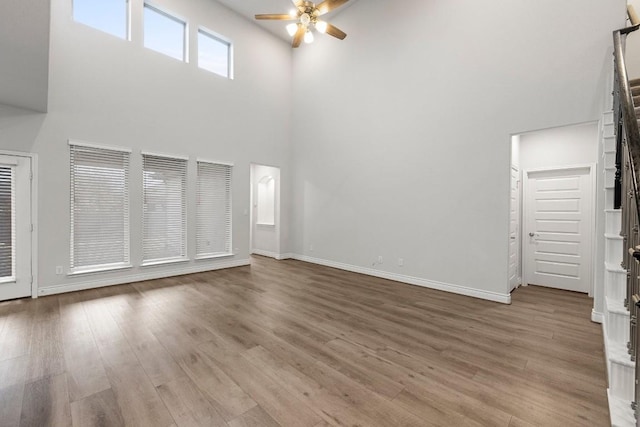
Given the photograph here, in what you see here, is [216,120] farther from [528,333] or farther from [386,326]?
[528,333]

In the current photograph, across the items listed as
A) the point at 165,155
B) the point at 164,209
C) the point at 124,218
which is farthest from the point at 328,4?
the point at 124,218

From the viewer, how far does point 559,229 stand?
4.79m

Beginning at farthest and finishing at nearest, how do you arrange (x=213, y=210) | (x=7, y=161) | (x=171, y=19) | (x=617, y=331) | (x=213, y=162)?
1. (x=213, y=210)
2. (x=213, y=162)
3. (x=171, y=19)
4. (x=7, y=161)
5. (x=617, y=331)

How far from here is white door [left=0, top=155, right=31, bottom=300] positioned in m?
3.85

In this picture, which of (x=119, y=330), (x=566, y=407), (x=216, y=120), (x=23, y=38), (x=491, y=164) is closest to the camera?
(x=566, y=407)

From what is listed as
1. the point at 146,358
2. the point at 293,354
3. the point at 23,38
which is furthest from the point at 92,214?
the point at 293,354

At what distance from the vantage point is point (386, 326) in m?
3.16

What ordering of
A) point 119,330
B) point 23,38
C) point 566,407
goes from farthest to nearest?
point 119,330
point 23,38
point 566,407

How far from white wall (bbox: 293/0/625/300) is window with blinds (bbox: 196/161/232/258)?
2043mm

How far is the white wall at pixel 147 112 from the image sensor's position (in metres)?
A: 4.18

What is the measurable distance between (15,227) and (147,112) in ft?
8.51

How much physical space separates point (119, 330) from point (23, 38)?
282 centimetres

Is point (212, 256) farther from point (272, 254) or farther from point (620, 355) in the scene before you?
point (620, 355)

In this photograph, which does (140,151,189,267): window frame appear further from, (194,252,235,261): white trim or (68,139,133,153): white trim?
(68,139,133,153): white trim
